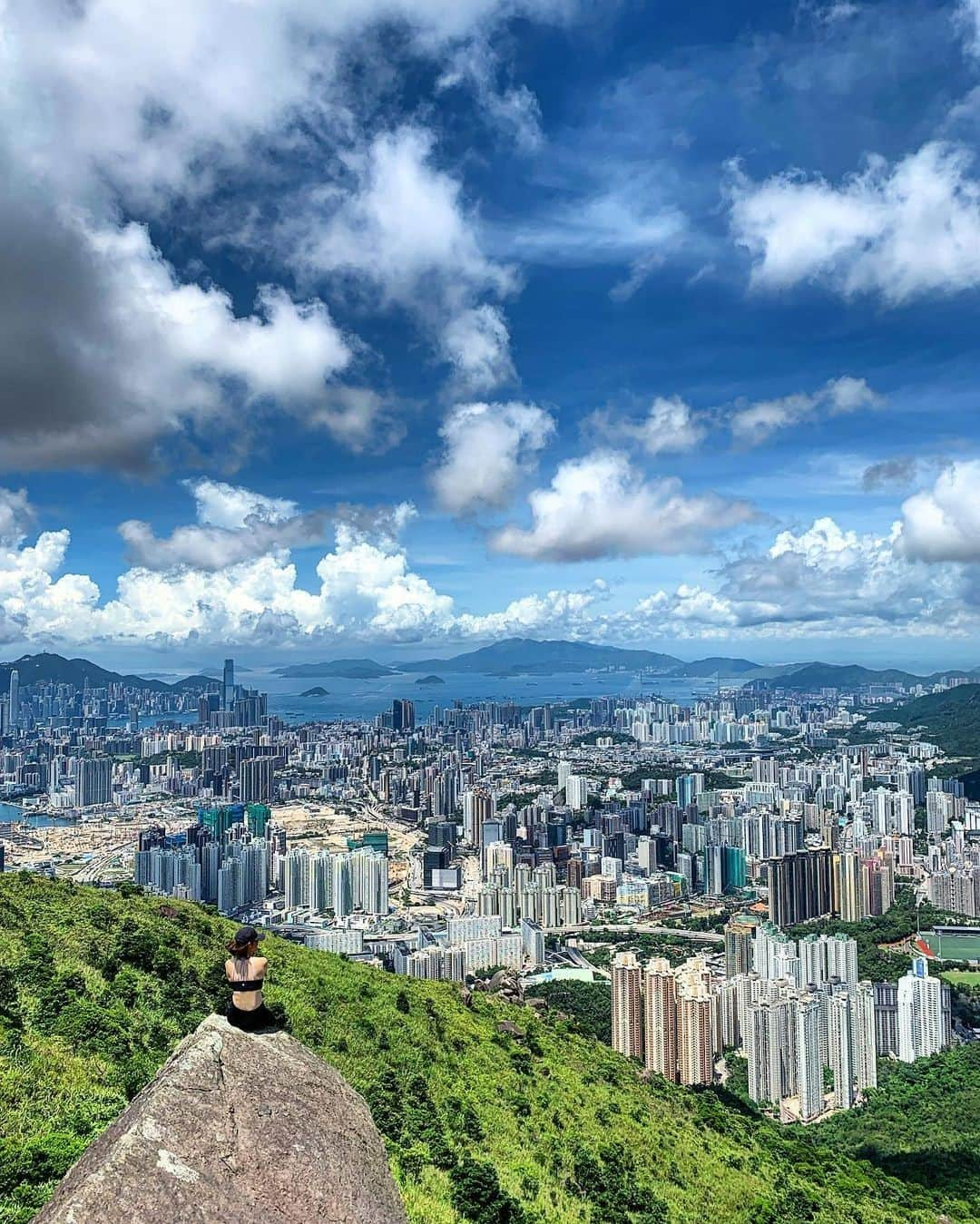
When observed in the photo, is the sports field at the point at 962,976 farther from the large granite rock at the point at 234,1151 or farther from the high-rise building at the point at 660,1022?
the large granite rock at the point at 234,1151

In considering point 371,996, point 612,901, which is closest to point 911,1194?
point 371,996

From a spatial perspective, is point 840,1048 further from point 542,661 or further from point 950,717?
point 542,661

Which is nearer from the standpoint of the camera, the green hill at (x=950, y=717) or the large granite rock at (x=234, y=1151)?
the large granite rock at (x=234, y=1151)

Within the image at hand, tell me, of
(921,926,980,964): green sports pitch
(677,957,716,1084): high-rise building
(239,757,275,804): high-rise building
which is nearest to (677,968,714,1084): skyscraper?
(677,957,716,1084): high-rise building

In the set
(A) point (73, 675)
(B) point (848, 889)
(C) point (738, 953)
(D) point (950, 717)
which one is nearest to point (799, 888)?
(B) point (848, 889)

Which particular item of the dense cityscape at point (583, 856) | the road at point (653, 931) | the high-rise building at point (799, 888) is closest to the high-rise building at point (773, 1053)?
the dense cityscape at point (583, 856)

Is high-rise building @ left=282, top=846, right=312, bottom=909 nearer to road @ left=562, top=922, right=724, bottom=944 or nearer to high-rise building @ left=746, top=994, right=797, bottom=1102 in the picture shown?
road @ left=562, top=922, right=724, bottom=944
